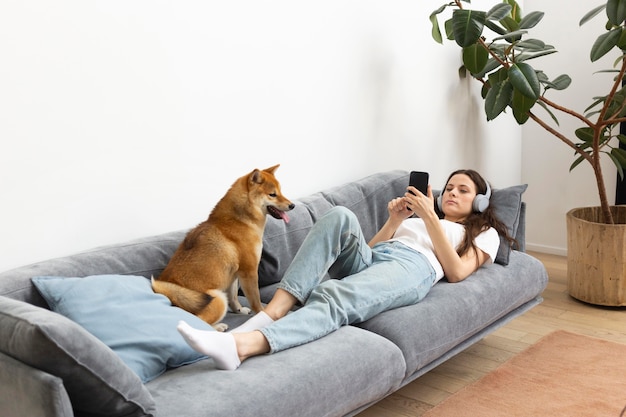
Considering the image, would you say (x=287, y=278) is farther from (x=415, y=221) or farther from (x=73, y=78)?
(x=73, y=78)

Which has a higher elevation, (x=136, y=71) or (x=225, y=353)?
(x=136, y=71)

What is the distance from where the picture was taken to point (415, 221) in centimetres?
302

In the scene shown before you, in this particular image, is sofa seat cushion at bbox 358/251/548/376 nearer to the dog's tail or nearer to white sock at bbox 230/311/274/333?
white sock at bbox 230/311/274/333

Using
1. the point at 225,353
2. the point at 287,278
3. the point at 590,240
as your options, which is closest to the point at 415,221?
the point at 287,278

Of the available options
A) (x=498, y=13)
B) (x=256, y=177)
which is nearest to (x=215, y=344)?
(x=256, y=177)

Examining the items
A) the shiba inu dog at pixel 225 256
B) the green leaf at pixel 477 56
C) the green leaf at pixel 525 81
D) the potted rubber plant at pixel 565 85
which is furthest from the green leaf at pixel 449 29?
the shiba inu dog at pixel 225 256

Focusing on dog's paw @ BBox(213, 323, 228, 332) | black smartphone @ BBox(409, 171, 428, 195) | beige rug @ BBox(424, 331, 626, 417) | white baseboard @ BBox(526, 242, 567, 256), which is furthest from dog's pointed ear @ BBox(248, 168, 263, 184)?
white baseboard @ BBox(526, 242, 567, 256)

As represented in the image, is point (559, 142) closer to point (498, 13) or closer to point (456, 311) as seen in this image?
point (498, 13)

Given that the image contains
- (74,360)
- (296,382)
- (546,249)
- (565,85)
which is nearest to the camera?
(74,360)

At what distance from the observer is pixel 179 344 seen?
207cm

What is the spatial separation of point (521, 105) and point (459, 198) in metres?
0.71

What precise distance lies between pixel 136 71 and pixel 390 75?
1.55m

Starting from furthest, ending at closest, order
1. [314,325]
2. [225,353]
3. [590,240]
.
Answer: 1. [590,240]
2. [314,325]
3. [225,353]

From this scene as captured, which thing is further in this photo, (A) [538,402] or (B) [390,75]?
(B) [390,75]
